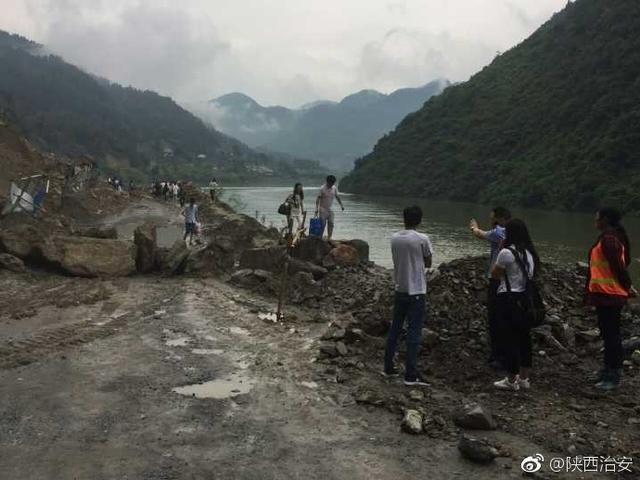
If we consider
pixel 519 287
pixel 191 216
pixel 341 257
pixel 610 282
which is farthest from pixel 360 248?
pixel 610 282

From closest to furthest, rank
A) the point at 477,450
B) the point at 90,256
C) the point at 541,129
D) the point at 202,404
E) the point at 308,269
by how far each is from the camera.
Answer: the point at 477,450 < the point at 202,404 < the point at 308,269 < the point at 90,256 < the point at 541,129

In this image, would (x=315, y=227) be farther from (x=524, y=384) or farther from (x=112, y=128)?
(x=112, y=128)

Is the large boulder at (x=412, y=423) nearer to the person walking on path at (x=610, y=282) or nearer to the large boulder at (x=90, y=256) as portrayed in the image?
the person walking on path at (x=610, y=282)

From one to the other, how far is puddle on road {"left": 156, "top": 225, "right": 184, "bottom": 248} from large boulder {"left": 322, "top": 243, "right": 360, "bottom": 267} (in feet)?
30.8

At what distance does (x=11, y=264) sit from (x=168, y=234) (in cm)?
1253

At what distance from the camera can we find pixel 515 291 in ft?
19.1

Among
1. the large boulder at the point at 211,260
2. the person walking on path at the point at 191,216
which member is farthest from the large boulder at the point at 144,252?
the person walking on path at the point at 191,216

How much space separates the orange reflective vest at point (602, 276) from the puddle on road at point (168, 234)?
645 inches

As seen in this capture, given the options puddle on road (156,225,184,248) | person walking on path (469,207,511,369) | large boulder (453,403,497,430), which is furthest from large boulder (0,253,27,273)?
large boulder (453,403,497,430)

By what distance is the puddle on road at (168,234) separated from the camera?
70.6 feet

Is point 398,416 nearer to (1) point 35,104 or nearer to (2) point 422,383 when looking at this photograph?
(2) point 422,383

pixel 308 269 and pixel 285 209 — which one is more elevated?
pixel 285 209

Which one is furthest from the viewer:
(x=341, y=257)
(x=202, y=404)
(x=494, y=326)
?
(x=341, y=257)

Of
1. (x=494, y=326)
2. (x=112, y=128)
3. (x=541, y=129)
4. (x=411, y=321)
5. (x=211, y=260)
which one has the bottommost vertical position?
(x=211, y=260)
